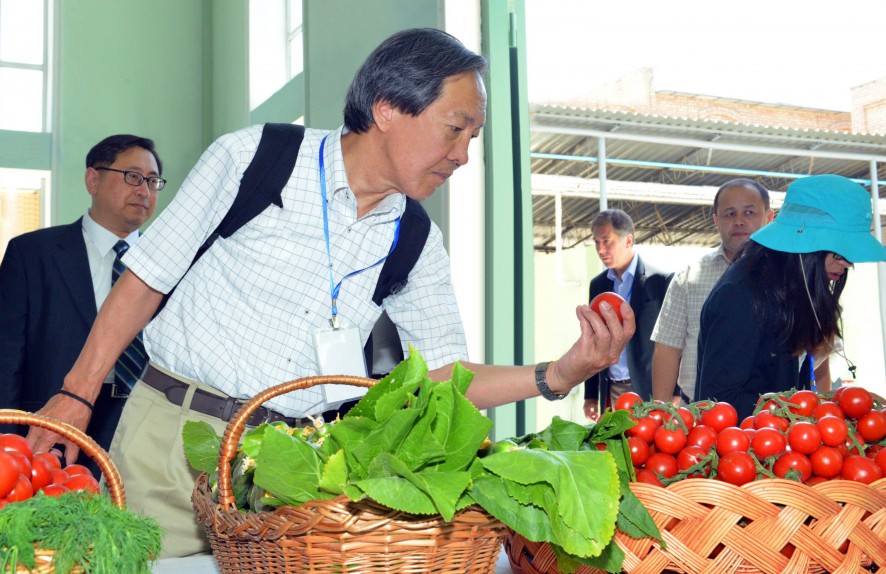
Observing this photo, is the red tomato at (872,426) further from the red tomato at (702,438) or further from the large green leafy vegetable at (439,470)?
the large green leafy vegetable at (439,470)

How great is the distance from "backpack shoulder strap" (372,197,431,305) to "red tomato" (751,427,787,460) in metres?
0.70

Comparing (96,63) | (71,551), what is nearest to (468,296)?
(71,551)

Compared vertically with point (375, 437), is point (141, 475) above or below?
below

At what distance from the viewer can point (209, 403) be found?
146cm

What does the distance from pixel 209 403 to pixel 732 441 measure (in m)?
0.82

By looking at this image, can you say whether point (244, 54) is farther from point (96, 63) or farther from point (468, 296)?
point (468, 296)

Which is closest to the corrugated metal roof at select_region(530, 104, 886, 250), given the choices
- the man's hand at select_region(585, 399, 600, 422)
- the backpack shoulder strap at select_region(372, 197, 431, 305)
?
the man's hand at select_region(585, 399, 600, 422)

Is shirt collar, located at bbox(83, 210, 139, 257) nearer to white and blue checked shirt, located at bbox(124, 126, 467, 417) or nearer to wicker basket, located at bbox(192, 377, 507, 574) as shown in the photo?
white and blue checked shirt, located at bbox(124, 126, 467, 417)

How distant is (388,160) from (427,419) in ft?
2.69

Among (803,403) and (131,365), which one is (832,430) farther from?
(131,365)

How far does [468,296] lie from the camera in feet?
11.1

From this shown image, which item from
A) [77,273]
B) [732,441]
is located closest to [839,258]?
[732,441]

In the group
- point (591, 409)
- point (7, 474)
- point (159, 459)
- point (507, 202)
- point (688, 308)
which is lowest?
point (591, 409)

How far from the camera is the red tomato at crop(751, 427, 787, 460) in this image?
1.01 m
